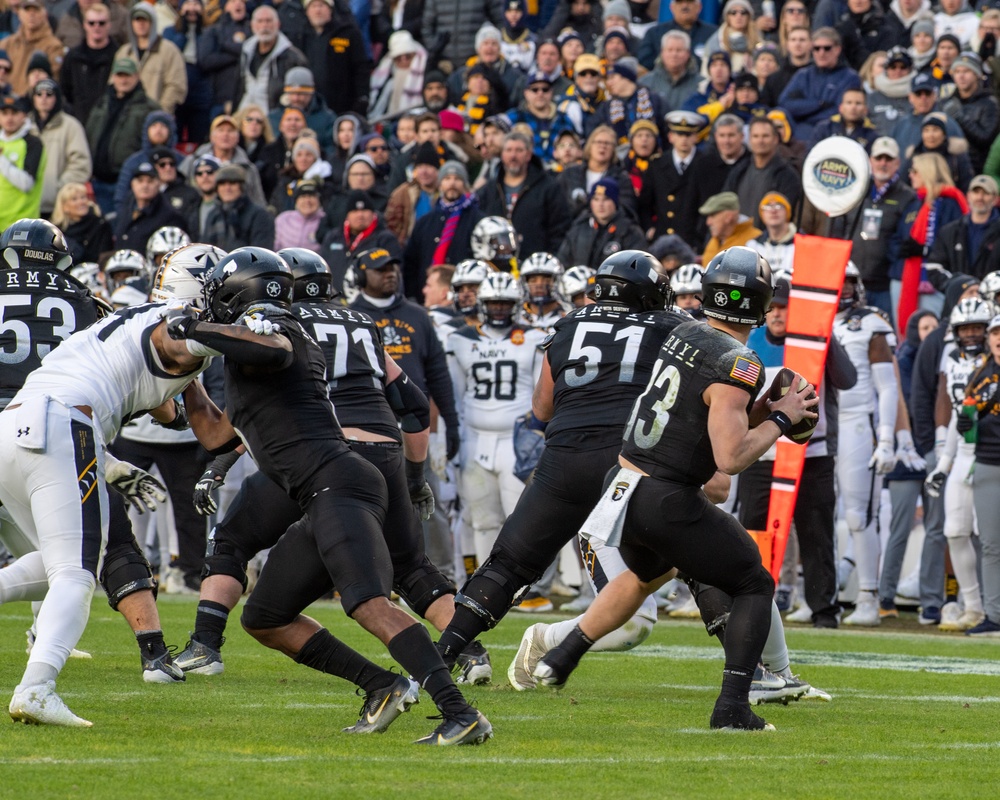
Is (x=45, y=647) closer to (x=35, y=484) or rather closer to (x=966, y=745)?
(x=35, y=484)

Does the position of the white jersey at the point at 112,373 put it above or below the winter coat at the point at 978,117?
below

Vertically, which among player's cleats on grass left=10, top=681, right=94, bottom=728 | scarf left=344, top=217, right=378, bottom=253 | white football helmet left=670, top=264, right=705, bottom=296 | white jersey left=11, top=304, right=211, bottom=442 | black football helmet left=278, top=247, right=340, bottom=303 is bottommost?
player's cleats on grass left=10, top=681, right=94, bottom=728

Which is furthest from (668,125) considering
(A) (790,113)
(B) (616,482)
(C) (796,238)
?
(B) (616,482)

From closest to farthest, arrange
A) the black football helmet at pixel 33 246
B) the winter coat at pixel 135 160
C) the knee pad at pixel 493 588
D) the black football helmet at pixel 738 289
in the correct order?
the black football helmet at pixel 738 289
the knee pad at pixel 493 588
the black football helmet at pixel 33 246
the winter coat at pixel 135 160

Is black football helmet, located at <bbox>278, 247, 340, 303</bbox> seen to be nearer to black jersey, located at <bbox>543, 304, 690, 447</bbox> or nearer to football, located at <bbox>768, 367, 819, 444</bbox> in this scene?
black jersey, located at <bbox>543, 304, 690, 447</bbox>

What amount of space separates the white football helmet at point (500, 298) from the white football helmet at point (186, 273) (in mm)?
4931

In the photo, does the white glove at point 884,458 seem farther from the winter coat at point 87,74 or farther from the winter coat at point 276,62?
the winter coat at point 87,74

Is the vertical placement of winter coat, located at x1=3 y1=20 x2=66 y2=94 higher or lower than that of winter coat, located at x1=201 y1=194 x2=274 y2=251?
higher

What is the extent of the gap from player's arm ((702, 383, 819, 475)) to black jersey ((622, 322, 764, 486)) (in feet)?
0.15

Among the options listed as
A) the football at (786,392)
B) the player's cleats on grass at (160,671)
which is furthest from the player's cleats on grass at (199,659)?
the football at (786,392)

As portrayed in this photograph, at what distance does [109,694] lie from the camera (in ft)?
22.5

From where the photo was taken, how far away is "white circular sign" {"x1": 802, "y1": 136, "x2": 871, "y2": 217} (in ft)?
38.2

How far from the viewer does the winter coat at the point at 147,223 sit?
48.7 ft

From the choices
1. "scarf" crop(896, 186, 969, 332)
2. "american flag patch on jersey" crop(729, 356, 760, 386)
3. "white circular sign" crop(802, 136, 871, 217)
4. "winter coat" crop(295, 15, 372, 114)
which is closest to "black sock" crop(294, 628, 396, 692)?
"american flag patch on jersey" crop(729, 356, 760, 386)
